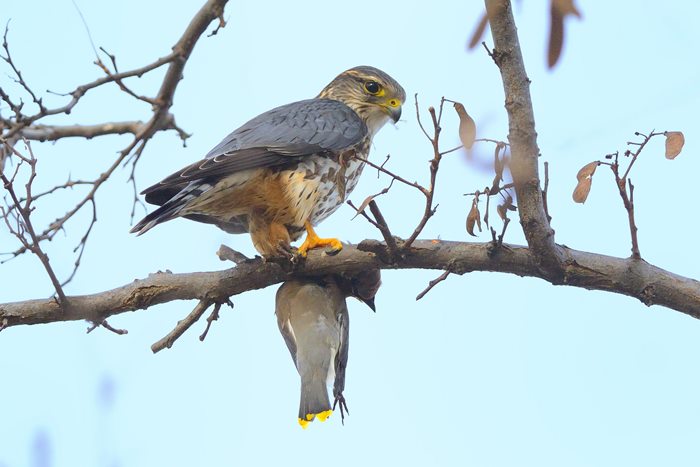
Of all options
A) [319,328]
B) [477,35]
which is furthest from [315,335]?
[477,35]

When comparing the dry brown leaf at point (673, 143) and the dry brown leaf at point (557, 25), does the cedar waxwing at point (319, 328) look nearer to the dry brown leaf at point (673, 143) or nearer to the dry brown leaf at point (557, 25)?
the dry brown leaf at point (673, 143)

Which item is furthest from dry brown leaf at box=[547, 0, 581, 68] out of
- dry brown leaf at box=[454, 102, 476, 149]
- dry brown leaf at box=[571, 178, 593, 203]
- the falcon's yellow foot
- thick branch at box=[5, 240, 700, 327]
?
the falcon's yellow foot

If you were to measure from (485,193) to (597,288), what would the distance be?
817mm

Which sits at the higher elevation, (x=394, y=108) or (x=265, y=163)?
(x=394, y=108)

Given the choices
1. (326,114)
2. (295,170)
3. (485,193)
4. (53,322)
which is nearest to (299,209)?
(295,170)

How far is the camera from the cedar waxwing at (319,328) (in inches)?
147

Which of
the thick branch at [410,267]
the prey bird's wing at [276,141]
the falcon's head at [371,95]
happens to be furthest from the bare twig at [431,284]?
the falcon's head at [371,95]

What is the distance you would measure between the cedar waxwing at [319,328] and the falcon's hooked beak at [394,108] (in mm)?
1414

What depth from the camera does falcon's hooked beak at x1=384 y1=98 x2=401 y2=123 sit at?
5156 millimetres

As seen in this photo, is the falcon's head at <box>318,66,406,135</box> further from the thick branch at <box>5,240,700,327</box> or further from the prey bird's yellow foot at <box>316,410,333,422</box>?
the prey bird's yellow foot at <box>316,410,333,422</box>

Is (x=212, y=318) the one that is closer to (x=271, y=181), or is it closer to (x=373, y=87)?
(x=271, y=181)

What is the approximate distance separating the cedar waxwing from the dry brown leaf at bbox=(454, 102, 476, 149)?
5.02ft

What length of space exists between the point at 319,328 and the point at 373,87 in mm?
1932

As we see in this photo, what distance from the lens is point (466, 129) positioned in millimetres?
2316
